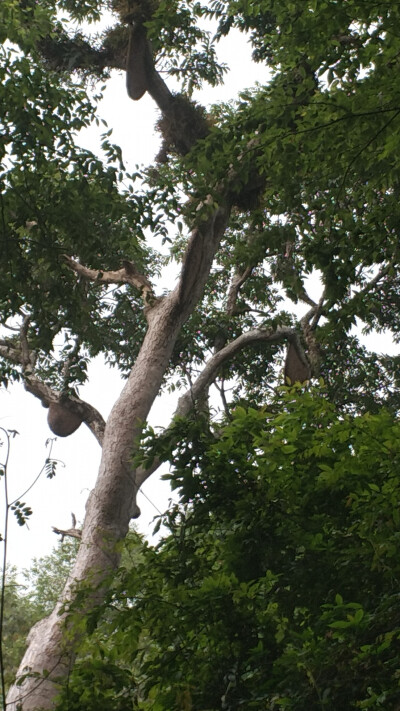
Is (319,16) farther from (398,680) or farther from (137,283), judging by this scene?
(137,283)

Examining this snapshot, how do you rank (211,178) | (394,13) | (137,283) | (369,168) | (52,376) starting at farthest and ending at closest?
(52,376)
(137,283)
(211,178)
(369,168)
(394,13)

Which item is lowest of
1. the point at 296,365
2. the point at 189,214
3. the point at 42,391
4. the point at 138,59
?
the point at 189,214

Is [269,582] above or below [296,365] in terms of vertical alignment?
below

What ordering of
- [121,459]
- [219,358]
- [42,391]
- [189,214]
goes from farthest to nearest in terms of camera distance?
1. [42,391]
2. [219,358]
3. [121,459]
4. [189,214]

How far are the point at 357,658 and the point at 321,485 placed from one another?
1758 millimetres

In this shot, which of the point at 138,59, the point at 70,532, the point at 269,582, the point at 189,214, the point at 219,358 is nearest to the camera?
the point at 269,582

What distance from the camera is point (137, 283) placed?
11867mm

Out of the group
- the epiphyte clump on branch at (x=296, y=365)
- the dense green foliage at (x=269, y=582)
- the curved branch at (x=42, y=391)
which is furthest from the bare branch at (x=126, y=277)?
the dense green foliage at (x=269, y=582)

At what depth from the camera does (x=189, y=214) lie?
21.3 ft

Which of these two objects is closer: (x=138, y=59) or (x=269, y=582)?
(x=269, y=582)

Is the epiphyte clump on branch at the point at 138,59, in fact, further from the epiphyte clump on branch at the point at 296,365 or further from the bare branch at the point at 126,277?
the epiphyte clump on branch at the point at 296,365

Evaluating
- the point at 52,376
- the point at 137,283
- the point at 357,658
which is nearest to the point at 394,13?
the point at 357,658

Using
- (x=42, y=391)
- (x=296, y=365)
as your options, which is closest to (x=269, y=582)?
(x=42, y=391)

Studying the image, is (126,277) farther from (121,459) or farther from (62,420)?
(121,459)
